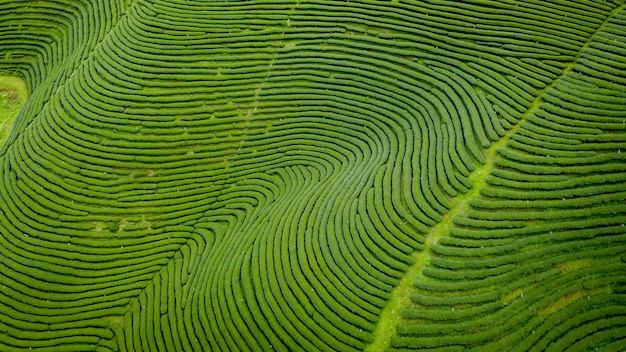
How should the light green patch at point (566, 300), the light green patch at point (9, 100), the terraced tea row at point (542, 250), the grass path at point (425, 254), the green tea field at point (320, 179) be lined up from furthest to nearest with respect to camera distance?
the light green patch at point (9, 100)
the green tea field at point (320, 179)
the grass path at point (425, 254)
the light green patch at point (566, 300)
the terraced tea row at point (542, 250)

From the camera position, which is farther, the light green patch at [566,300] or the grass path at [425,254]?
the grass path at [425,254]

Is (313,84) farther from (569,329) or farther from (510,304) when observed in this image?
(569,329)

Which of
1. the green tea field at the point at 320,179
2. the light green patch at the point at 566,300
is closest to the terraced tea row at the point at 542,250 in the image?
the light green patch at the point at 566,300

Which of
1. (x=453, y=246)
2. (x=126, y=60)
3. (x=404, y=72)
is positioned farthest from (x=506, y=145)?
(x=126, y=60)

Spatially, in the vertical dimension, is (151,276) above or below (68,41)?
below

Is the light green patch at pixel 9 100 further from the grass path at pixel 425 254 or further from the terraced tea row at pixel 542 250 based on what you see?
the terraced tea row at pixel 542 250

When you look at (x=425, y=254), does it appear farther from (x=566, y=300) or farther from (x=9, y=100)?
(x=9, y=100)

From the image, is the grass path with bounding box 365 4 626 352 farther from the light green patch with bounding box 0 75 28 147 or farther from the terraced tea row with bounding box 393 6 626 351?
the light green patch with bounding box 0 75 28 147
